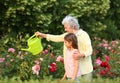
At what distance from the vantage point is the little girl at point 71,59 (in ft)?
20.1

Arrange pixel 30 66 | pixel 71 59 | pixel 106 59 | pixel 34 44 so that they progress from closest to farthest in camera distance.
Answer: pixel 71 59, pixel 34 44, pixel 30 66, pixel 106 59

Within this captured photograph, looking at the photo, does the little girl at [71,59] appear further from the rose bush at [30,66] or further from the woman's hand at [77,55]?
the rose bush at [30,66]

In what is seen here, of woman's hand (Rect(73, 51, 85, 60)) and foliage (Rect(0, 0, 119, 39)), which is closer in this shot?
woman's hand (Rect(73, 51, 85, 60))

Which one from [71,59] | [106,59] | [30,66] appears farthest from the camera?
[106,59]

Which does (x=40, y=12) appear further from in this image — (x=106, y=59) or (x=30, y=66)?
(x=30, y=66)

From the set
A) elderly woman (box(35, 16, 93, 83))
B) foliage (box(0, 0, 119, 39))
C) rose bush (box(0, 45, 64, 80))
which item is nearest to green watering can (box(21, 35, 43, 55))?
rose bush (box(0, 45, 64, 80))

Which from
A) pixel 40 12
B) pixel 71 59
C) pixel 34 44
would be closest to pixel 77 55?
pixel 71 59

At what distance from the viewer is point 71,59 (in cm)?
622

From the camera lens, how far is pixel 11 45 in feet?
32.4

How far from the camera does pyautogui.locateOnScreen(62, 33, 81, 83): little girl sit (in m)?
6.12

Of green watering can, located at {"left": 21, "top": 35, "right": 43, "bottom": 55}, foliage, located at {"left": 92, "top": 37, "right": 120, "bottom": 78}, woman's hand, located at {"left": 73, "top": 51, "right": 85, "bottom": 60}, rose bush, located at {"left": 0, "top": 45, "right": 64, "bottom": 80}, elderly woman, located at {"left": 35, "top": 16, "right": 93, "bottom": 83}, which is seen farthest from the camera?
foliage, located at {"left": 92, "top": 37, "right": 120, "bottom": 78}

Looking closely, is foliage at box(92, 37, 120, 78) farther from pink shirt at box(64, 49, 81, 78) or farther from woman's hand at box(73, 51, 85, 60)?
woman's hand at box(73, 51, 85, 60)

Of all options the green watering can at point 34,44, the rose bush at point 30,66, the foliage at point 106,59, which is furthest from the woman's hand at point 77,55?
the foliage at point 106,59

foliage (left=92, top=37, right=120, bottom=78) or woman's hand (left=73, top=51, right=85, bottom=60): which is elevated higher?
woman's hand (left=73, top=51, right=85, bottom=60)
